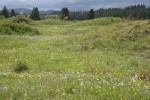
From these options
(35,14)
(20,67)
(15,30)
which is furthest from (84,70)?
(35,14)

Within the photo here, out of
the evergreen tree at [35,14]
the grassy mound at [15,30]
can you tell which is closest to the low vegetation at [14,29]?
the grassy mound at [15,30]

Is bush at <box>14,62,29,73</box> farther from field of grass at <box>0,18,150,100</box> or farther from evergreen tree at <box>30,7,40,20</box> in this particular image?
evergreen tree at <box>30,7,40,20</box>

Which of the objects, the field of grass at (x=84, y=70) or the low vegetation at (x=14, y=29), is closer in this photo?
the field of grass at (x=84, y=70)

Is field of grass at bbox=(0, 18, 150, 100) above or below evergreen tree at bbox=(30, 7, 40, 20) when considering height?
above

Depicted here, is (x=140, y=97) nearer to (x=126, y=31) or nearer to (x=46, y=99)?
(x=46, y=99)

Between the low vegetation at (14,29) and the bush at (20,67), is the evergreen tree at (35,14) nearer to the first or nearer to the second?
the low vegetation at (14,29)

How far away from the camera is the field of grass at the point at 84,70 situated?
8.50 m

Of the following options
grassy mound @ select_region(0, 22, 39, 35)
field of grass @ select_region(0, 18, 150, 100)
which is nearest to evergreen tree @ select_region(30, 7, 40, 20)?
grassy mound @ select_region(0, 22, 39, 35)

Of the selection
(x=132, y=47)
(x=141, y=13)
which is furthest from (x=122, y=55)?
(x=141, y=13)

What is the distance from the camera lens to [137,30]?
26484mm

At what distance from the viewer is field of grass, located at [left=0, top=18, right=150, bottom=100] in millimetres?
8498

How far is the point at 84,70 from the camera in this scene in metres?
14.6

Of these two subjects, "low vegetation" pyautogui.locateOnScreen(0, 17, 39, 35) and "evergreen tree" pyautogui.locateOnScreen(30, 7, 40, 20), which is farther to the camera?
"evergreen tree" pyautogui.locateOnScreen(30, 7, 40, 20)

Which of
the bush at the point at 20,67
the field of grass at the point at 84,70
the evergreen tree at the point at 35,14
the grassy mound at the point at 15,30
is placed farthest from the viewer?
the evergreen tree at the point at 35,14
